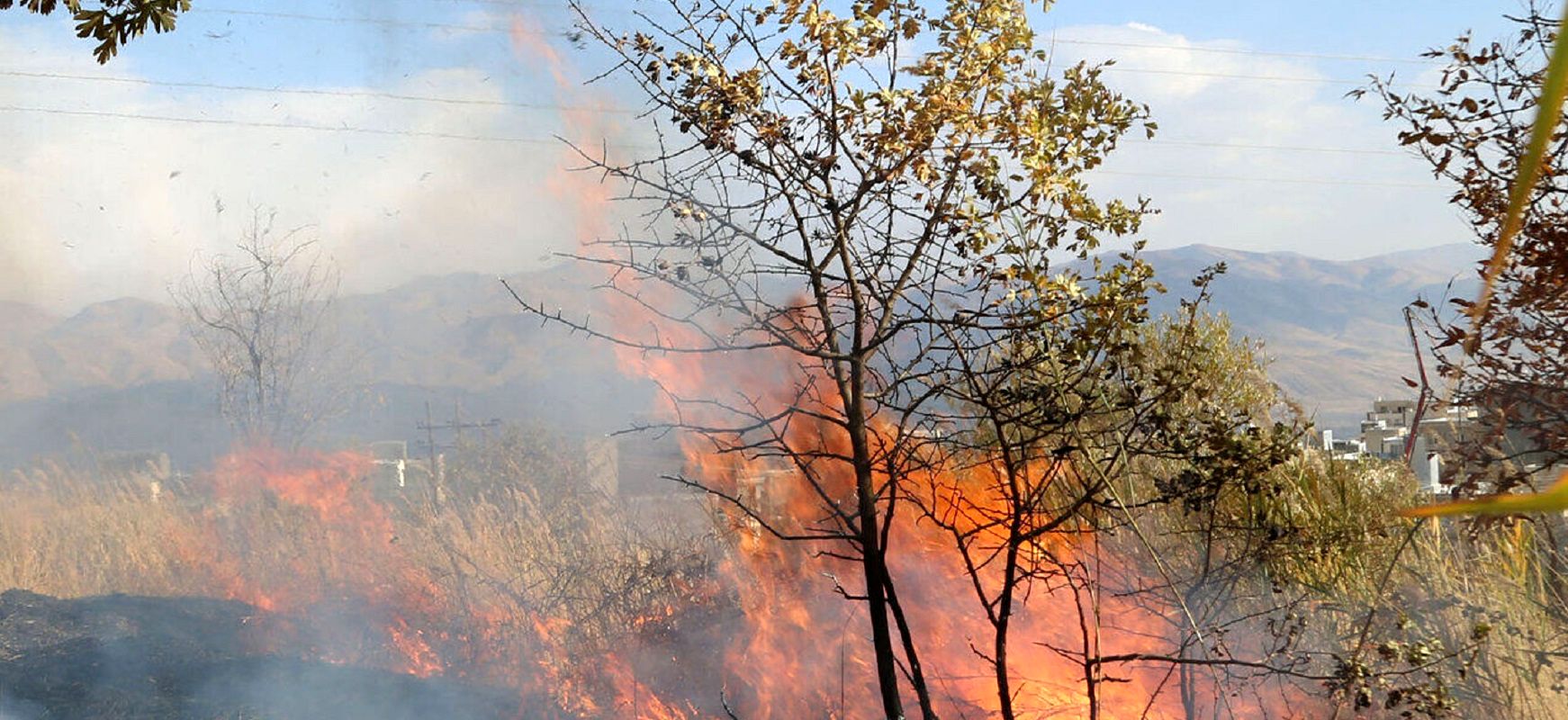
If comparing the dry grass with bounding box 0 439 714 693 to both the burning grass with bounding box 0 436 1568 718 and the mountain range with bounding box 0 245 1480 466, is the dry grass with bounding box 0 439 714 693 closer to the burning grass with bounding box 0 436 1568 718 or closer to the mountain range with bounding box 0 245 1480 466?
the burning grass with bounding box 0 436 1568 718

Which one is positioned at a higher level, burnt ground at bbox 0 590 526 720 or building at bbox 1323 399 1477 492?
building at bbox 1323 399 1477 492

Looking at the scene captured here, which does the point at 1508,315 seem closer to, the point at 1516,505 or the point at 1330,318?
the point at 1516,505

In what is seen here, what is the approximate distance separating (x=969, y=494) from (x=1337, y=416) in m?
89.8

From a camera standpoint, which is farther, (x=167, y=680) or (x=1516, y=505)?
(x=167, y=680)

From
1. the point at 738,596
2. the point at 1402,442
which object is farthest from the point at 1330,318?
the point at 738,596

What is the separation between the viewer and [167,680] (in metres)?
8.91

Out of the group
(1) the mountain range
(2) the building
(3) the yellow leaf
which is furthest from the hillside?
(3) the yellow leaf

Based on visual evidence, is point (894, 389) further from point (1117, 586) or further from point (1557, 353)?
point (1117, 586)

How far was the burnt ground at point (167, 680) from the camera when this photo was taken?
8.33 meters

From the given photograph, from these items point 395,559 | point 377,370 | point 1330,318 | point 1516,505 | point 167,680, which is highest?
point 1330,318

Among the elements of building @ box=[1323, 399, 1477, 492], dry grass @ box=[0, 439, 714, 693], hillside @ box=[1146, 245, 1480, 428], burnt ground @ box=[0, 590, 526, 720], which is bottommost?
burnt ground @ box=[0, 590, 526, 720]

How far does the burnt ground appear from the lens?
8.33 metres

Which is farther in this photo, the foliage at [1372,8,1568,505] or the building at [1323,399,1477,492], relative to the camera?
the building at [1323,399,1477,492]

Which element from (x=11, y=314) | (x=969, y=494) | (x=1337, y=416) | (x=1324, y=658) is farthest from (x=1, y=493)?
(x=1337, y=416)
